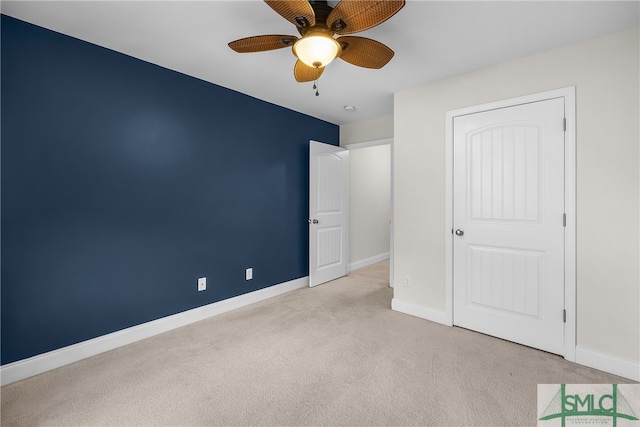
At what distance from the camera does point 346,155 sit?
478 centimetres

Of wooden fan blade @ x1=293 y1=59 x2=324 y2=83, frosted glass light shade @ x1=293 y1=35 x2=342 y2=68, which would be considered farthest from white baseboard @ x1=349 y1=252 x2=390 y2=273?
frosted glass light shade @ x1=293 y1=35 x2=342 y2=68

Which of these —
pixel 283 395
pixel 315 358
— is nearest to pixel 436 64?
pixel 315 358

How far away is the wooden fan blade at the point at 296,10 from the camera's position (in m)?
1.53

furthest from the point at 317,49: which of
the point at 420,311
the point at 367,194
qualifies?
the point at 367,194

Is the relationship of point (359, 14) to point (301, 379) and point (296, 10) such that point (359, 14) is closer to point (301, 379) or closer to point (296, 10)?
point (296, 10)

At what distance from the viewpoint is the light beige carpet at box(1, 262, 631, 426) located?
1738 millimetres

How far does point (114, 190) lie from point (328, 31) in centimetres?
207

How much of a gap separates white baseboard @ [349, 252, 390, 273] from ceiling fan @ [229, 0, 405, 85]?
3.63 metres

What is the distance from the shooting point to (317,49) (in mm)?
1813

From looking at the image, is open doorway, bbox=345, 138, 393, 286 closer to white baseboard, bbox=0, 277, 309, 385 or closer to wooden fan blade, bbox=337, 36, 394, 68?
white baseboard, bbox=0, 277, 309, 385

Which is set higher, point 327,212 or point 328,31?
point 328,31

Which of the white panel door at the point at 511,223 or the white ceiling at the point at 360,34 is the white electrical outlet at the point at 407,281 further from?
the white ceiling at the point at 360,34

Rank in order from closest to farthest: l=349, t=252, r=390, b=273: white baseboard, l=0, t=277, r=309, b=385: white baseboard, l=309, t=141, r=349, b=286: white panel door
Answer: l=0, t=277, r=309, b=385: white baseboard
l=309, t=141, r=349, b=286: white panel door
l=349, t=252, r=390, b=273: white baseboard

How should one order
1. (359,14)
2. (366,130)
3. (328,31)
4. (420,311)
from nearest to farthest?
(359,14) → (328,31) → (420,311) → (366,130)
